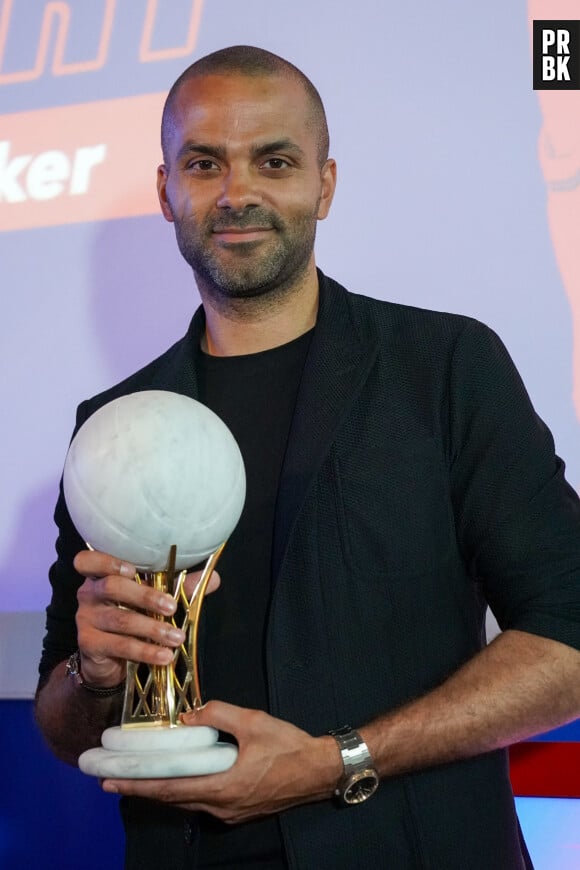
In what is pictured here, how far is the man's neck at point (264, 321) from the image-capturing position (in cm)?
164

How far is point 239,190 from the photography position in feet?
5.12

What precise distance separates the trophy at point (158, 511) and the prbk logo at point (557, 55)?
1.19 meters

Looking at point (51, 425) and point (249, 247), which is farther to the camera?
point (51, 425)

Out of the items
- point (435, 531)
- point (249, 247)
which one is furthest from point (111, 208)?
point (435, 531)

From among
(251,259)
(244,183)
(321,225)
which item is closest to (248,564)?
(251,259)

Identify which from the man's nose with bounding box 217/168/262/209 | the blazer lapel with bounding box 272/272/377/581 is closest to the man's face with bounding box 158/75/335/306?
the man's nose with bounding box 217/168/262/209

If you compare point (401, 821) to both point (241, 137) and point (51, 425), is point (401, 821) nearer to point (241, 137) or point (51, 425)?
point (241, 137)

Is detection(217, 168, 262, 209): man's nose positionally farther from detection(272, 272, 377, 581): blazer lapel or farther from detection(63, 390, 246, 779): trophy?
detection(63, 390, 246, 779): trophy

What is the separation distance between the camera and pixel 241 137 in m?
1.57

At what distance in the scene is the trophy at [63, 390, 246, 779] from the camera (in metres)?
1.13

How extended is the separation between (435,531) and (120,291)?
105 centimetres

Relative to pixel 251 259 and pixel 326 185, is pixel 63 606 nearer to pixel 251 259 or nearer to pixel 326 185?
pixel 251 259

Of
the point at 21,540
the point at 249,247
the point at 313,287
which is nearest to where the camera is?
the point at 249,247

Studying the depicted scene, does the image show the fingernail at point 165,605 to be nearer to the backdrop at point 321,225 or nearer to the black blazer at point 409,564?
the black blazer at point 409,564
